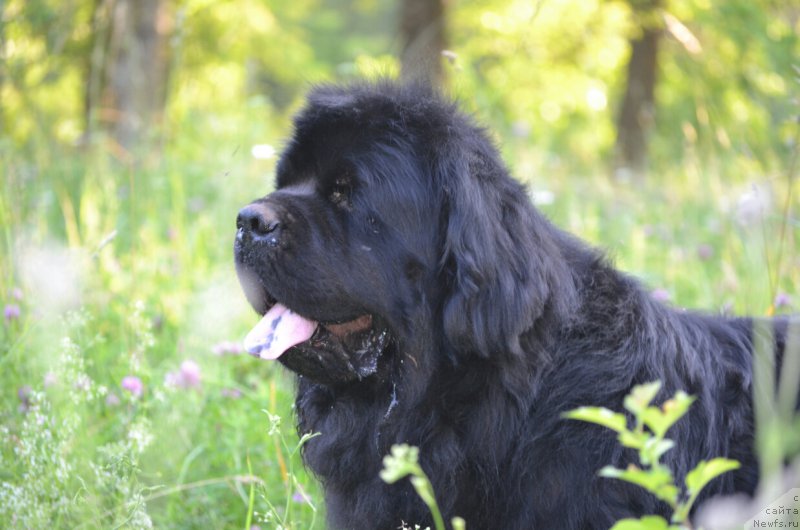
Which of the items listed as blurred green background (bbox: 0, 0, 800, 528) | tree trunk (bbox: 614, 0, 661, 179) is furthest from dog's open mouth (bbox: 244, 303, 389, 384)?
tree trunk (bbox: 614, 0, 661, 179)

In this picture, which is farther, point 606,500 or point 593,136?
point 593,136

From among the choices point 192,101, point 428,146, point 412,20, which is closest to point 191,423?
point 428,146

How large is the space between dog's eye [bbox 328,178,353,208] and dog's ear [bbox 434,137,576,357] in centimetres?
29

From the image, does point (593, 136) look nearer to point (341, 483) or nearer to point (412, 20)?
point (412, 20)

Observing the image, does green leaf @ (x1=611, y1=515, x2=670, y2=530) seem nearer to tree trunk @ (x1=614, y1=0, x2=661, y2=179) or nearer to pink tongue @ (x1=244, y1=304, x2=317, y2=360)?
pink tongue @ (x1=244, y1=304, x2=317, y2=360)

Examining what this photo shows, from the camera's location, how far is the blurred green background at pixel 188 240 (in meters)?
2.53

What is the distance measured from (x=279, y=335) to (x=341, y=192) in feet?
1.57

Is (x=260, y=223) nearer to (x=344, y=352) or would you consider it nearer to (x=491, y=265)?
(x=344, y=352)

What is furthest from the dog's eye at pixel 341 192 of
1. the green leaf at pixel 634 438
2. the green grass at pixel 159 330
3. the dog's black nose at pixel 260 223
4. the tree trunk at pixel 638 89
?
the tree trunk at pixel 638 89

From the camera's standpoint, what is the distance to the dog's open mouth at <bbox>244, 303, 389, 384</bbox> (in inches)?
93.4

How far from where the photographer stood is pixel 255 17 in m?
15.3

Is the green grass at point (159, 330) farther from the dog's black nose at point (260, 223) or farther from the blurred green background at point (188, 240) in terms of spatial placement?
the dog's black nose at point (260, 223)

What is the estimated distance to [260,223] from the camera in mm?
2354

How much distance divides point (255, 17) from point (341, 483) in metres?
14.2
